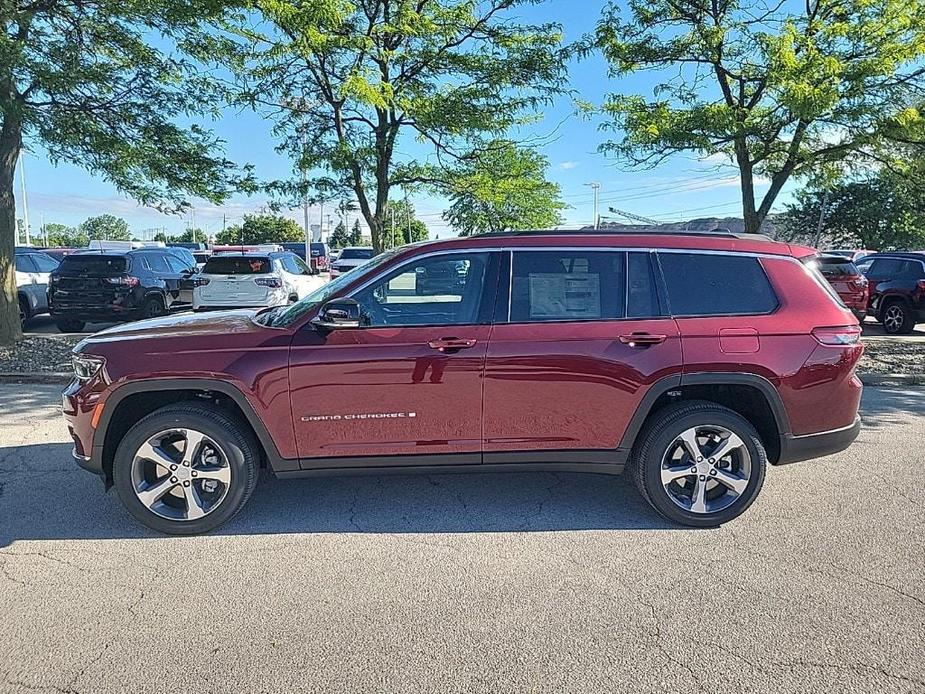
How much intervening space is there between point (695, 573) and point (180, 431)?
2.99m

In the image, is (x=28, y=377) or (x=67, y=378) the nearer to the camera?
(x=67, y=378)

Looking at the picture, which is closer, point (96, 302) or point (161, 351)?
point (161, 351)

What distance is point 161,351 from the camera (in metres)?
3.71

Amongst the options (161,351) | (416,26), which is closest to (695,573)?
(161,351)

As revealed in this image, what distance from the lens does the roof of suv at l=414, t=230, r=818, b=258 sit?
3.97 metres

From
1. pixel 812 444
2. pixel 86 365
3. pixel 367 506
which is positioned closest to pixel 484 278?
pixel 367 506

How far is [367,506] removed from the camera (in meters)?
4.21

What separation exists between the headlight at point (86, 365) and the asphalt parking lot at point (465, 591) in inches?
36.7

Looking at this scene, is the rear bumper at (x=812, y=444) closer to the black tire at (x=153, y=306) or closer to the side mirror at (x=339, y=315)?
the side mirror at (x=339, y=315)

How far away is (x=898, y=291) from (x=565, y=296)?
1217cm

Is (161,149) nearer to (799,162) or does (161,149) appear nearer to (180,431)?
(180,431)

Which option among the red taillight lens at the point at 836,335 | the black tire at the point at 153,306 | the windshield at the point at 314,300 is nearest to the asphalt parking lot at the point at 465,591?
the red taillight lens at the point at 836,335

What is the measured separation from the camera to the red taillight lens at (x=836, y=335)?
392 cm

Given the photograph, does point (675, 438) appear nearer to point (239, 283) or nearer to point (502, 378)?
point (502, 378)
